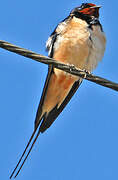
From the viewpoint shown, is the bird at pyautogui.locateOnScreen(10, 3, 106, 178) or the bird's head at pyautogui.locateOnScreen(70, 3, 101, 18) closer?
the bird at pyautogui.locateOnScreen(10, 3, 106, 178)

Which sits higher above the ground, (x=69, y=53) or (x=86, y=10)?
(x=86, y=10)

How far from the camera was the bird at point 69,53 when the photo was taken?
460 centimetres

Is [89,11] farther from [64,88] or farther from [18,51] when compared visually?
[18,51]

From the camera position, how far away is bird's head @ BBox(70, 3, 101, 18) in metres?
5.03

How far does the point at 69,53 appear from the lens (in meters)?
4.64

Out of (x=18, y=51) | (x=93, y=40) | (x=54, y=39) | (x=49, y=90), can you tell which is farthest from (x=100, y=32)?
(x=18, y=51)

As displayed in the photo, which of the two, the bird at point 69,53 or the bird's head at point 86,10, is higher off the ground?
the bird's head at point 86,10

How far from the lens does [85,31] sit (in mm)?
4625

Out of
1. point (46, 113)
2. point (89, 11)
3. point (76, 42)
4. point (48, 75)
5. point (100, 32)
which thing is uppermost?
point (89, 11)

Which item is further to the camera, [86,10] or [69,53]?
[86,10]

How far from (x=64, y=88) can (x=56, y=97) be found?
0.14 metres

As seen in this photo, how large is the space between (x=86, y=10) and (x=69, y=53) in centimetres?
73

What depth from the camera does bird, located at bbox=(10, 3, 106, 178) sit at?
4.60 m

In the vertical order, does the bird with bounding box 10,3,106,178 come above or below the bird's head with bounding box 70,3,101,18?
below
